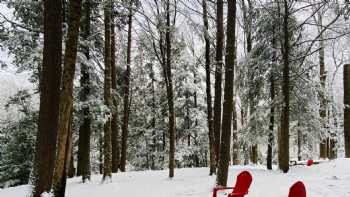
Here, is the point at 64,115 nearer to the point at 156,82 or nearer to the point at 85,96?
the point at 85,96

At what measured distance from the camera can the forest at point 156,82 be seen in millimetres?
7277

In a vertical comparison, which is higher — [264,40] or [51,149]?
[264,40]

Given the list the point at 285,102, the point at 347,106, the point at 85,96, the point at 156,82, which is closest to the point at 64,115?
the point at 85,96

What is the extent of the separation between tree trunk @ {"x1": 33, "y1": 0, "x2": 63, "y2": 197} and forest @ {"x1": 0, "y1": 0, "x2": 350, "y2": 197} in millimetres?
20

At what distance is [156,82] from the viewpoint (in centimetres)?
2666

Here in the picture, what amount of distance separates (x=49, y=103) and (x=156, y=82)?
2037 centimetres

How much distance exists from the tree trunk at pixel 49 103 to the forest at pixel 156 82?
0.02 metres

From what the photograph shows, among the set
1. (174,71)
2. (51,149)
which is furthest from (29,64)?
(174,71)

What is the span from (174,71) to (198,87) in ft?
7.32

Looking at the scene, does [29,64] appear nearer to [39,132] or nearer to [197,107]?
[39,132]

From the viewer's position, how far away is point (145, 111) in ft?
85.5

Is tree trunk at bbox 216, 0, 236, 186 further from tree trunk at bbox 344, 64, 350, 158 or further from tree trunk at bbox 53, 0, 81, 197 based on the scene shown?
tree trunk at bbox 344, 64, 350, 158

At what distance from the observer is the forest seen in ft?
23.9

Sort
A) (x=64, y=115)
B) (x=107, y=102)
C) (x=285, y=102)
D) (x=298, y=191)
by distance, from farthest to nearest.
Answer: (x=285, y=102) → (x=107, y=102) → (x=64, y=115) → (x=298, y=191)
